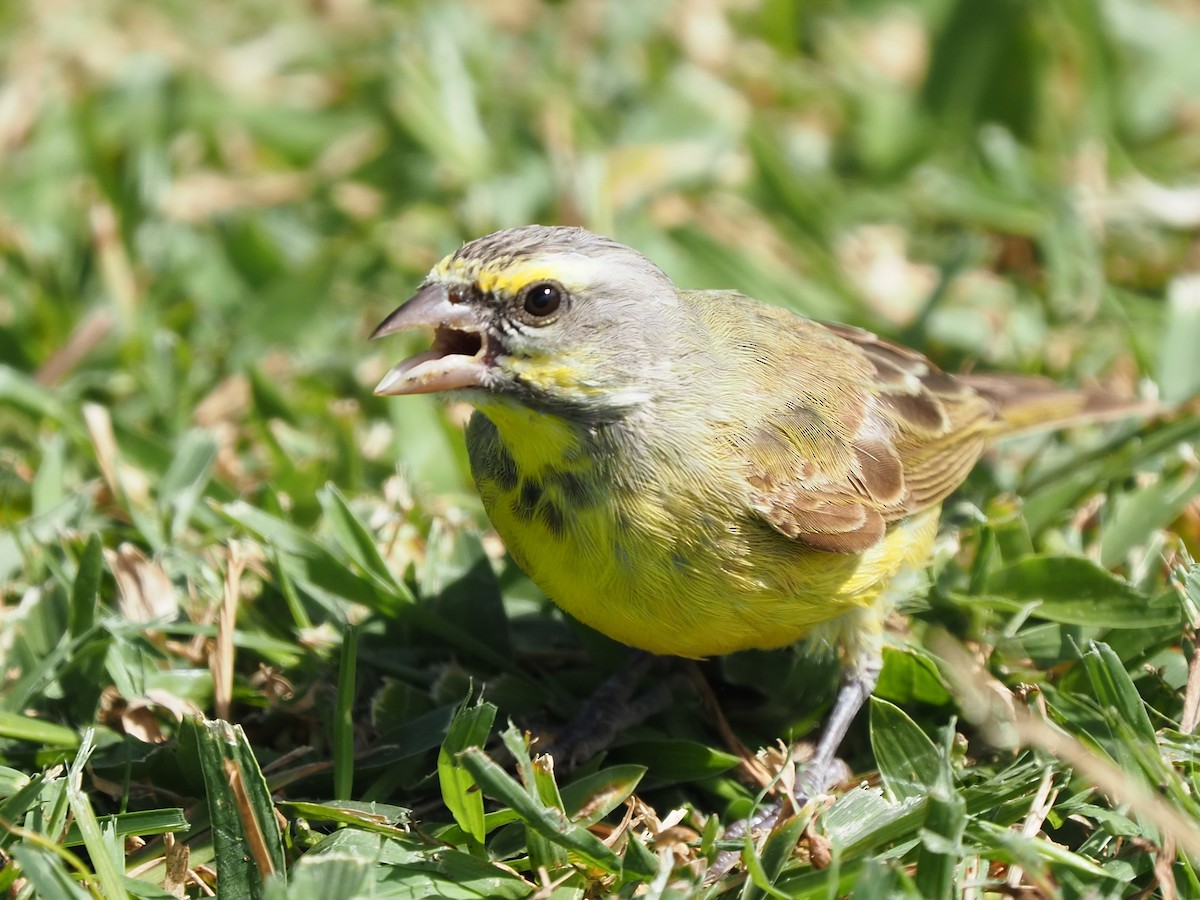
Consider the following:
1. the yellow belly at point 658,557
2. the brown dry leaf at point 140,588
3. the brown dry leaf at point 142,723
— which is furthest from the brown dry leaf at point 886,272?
the brown dry leaf at point 142,723

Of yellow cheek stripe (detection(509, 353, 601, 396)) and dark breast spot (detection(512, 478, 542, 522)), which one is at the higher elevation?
yellow cheek stripe (detection(509, 353, 601, 396))

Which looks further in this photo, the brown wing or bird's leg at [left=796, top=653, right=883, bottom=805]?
bird's leg at [left=796, top=653, right=883, bottom=805]

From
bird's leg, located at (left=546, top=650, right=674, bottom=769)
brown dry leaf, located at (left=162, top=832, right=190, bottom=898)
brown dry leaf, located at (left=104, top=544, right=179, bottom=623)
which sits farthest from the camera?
brown dry leaf, located at (left=104, top=544, right=179, bottom=623)

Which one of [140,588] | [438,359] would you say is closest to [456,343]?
[438,359]

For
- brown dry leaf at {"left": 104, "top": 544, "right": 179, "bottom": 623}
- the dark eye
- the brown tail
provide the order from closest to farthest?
the dark eye → brown dry leaf at {"left": 104, "top": 544, "right": 179, "bottom": 623} → the brown tail

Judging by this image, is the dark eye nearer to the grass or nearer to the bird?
the bird

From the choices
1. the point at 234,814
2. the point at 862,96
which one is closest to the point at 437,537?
the point at 234,814

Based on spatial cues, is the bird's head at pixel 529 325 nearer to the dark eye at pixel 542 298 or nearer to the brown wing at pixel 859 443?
the dark eye at pixel 542 298

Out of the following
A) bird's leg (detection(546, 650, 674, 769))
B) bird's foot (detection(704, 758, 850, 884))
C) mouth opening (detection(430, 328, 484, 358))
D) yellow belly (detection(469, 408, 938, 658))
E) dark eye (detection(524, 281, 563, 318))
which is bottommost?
bird's foot (detection(704, 758, 850, 884))

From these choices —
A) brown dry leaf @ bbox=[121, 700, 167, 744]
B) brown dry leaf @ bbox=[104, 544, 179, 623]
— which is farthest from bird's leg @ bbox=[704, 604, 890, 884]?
brown dry leaf @ bbox=[104, 544, 179, 623]
